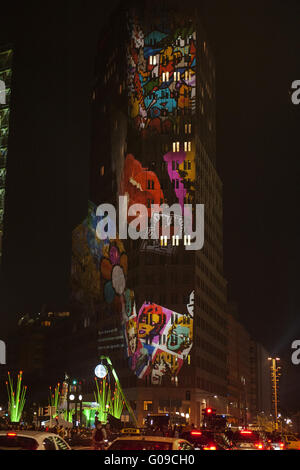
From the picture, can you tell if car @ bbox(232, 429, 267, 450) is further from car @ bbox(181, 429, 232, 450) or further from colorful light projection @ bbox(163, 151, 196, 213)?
colorful light projection @ bbox(163, 151, 196, 213)

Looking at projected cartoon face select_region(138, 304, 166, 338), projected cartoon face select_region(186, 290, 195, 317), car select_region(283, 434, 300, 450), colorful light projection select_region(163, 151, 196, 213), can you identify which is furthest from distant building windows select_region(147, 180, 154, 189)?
car select_region(283, 434, 300, 450)

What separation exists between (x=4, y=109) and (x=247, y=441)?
83840 millimetres

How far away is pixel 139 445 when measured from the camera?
17109 millimetres

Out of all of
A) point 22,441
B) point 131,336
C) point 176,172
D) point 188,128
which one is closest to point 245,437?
point 22,441

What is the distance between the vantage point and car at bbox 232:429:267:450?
3577 cm

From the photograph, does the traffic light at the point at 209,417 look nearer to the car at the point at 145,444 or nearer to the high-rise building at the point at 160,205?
the car at the point at 145,444

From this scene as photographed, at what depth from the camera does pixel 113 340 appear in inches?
5605

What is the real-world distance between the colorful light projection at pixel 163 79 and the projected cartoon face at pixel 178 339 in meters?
40.1

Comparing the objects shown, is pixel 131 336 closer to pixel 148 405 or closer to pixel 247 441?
pixel 148 405

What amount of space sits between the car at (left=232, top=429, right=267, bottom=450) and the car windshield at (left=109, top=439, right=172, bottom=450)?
1891 cm

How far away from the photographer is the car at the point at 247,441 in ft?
117

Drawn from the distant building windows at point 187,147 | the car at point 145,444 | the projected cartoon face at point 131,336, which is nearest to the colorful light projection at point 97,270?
the projected cartoon face at point 131,336
